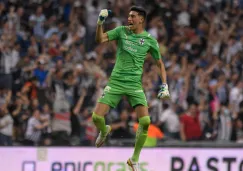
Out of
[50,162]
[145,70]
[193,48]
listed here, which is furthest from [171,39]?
[50,162]

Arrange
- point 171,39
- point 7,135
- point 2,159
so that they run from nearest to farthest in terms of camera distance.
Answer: point 2,159, point 7,135, point 171,39

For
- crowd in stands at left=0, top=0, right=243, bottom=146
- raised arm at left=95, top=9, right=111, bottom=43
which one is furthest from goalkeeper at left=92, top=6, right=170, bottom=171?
crowd in stands at left=0, top=0, right=243, bottom=146

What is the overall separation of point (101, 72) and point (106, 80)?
17.3 inches

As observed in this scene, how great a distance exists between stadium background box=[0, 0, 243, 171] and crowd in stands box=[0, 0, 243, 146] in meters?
0.03

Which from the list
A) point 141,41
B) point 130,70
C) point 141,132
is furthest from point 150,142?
point 141,41

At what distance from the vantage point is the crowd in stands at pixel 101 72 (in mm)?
21125

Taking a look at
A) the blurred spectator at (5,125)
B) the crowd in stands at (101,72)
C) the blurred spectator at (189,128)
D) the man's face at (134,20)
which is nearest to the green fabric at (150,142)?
the crowd in stands at (101,72)

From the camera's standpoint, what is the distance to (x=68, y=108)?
846 inches

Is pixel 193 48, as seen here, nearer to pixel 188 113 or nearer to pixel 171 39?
pixel 171 39

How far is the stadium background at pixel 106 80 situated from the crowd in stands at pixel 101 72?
29 millimetres

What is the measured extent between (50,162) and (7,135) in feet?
8.83

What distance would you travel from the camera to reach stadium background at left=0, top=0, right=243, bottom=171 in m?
18.3

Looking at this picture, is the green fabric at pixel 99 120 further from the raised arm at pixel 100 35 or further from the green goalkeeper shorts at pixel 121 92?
the raised arm at pixel 100 35

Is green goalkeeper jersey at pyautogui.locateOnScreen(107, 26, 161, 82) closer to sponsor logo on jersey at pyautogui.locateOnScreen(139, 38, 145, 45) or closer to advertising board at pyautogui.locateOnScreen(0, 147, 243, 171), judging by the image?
sponsor logo on jersey at pyautogui.locateOnScreen(139, 38, 145, 45)
